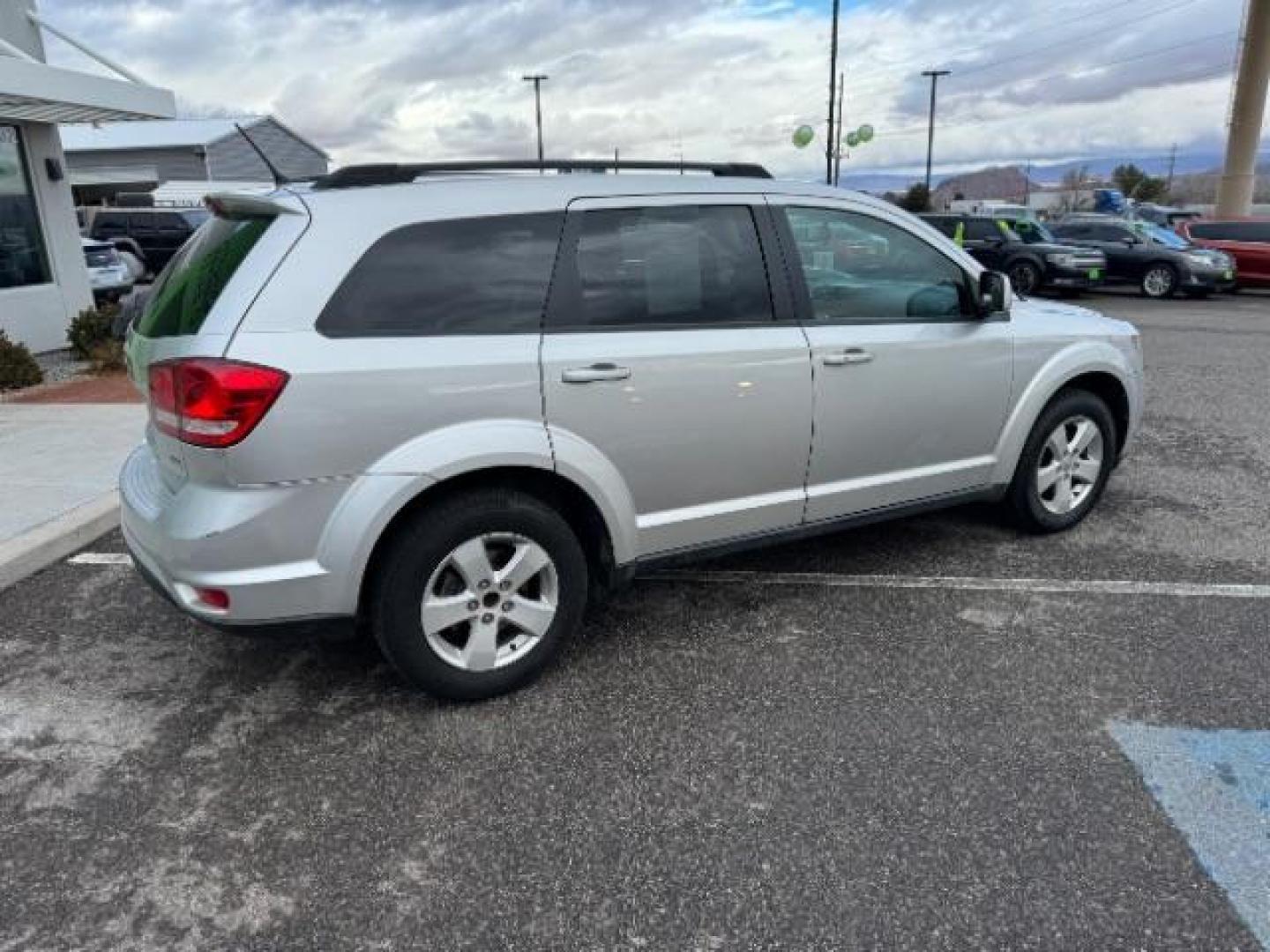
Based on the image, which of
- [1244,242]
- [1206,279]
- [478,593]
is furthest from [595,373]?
[1244,242]

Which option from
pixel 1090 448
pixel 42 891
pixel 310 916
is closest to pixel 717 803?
pixel 310 916

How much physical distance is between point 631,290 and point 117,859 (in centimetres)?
237

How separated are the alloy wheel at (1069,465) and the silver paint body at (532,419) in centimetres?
55

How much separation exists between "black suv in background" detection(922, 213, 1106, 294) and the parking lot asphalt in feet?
47.7

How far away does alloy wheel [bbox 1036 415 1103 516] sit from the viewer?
186 inches

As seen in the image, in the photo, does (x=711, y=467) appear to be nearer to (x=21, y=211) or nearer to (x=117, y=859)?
(x=117, y=859)

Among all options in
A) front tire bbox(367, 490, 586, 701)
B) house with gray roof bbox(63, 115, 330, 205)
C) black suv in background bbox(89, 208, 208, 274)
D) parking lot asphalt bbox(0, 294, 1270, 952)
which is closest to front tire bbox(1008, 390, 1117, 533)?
parking lot asphalt bbox(0, 294, 1270, 952)

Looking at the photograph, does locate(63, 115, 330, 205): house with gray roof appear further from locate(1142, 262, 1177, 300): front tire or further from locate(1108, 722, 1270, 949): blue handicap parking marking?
locate(1108, 722, 1270, 949): blue handicap parking marking

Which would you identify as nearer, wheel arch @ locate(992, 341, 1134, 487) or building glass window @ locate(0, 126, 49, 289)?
wheel arch @ locate(992, 341, 1134, 487)

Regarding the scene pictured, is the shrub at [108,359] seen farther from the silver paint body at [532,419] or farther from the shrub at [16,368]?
the silver paint body at [532,419]

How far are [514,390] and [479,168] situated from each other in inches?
34.2

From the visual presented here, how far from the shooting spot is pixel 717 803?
9.14ft

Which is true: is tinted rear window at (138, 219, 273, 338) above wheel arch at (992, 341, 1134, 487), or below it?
above

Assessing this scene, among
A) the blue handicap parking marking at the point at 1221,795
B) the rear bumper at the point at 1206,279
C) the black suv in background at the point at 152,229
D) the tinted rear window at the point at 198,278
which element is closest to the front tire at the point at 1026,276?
the rear bumper at the point at 1206,279
